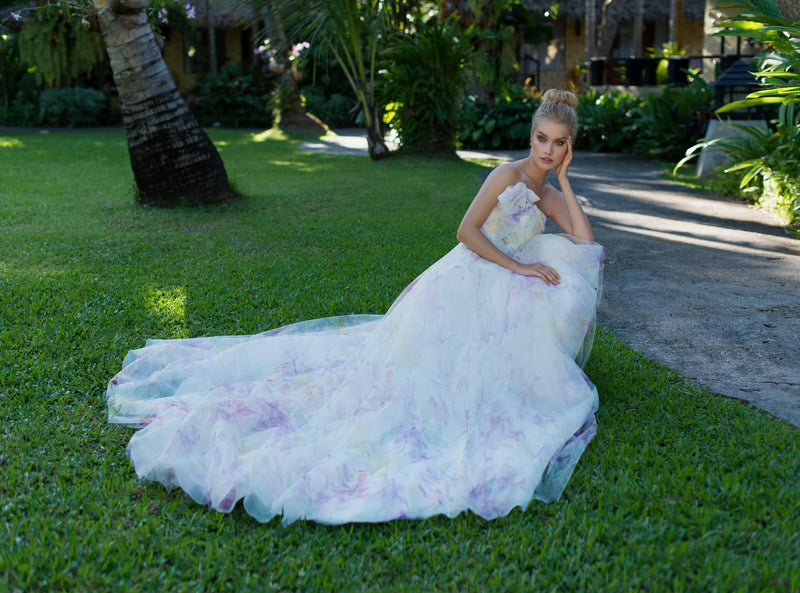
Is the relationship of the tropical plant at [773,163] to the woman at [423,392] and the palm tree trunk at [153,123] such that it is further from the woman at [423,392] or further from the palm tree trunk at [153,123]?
the palm tree trunk at [153,123]

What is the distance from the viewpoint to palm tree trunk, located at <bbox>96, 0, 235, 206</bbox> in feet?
22.4

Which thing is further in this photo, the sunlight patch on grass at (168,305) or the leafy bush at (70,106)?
the leafy bush at (70,106)

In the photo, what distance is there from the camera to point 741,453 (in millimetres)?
2592

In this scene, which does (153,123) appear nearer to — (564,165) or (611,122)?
(564,165)

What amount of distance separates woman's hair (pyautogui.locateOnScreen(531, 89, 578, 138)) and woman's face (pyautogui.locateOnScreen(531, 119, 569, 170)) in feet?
0.07

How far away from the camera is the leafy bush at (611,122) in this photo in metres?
13.3

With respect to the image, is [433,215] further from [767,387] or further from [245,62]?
[245,62]

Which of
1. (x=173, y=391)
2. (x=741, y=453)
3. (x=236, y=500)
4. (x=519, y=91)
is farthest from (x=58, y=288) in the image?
(x=519, y=91)

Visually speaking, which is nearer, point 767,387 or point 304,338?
point 767,387

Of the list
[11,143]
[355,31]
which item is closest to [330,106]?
[11,143]

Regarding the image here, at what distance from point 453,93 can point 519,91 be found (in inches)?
152

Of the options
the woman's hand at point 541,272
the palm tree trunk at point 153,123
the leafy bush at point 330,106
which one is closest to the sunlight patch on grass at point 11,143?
the palm tree trunk at point 153,123

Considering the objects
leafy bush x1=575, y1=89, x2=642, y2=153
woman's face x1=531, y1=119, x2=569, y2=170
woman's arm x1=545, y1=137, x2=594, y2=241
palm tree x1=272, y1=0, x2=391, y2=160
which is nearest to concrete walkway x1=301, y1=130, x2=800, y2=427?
woman's arm x1=545, y1=137, x2=594, y2=241

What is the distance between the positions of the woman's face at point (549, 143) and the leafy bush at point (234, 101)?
59.0 ft
